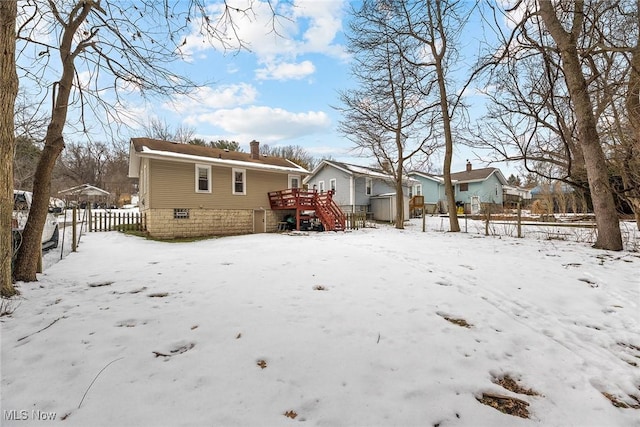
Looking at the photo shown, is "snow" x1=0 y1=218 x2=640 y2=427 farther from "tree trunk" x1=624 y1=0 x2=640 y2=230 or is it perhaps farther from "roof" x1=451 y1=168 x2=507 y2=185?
"roof" x1=451 y1=168 x2=507 y2=185

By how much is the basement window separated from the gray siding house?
1144cm

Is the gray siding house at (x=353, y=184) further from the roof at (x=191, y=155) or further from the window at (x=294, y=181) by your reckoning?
the roof at (x=191, y=155)

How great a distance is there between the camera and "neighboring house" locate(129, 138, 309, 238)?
12.2 meters

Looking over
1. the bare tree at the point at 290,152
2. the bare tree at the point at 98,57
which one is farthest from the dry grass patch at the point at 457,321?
the bare tree at the point at 290,152

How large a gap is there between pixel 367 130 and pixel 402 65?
3742mm

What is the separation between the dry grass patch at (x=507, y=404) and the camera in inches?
69.0

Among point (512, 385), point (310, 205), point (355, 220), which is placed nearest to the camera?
point (512, 385)

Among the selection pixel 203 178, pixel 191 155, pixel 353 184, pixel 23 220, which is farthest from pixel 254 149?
pixel 23 220

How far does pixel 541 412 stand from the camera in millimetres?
1749

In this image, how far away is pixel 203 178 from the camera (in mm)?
13648

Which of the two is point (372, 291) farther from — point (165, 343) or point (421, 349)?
point (165, 343)

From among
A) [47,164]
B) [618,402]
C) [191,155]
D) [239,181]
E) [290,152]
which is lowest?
[618,402]

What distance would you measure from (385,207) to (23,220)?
21052mm

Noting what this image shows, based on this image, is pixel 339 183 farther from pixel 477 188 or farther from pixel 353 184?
pixel 477 188
